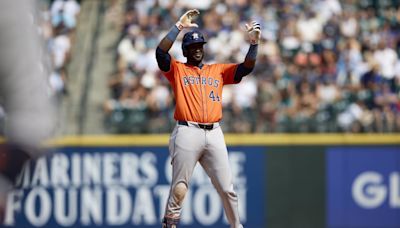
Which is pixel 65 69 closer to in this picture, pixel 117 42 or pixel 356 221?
pixel 117 42

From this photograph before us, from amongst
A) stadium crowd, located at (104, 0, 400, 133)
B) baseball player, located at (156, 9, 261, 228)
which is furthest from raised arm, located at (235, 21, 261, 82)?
stadium crowd, located at (104, 0, 400, 133)

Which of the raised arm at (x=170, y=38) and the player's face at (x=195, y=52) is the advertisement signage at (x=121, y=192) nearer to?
the player's face at (x=195, y=52)

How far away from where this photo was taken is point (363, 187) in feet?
47.9

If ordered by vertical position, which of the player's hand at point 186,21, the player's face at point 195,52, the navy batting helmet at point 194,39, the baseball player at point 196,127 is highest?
the player's hand at point 186,21

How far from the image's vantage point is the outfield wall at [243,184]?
14289mm

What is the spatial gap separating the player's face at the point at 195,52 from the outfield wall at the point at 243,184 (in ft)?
17.2

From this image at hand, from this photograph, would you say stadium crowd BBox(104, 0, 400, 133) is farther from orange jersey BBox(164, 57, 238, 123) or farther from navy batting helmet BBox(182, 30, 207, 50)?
navy batting helmet BBox(182, 30, 207, 50)

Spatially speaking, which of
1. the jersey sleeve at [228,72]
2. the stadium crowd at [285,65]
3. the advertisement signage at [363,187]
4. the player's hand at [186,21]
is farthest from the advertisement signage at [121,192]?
the player's hand at [186,21]

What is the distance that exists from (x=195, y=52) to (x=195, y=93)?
39cm

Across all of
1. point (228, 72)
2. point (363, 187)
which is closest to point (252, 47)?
point (228, 72)

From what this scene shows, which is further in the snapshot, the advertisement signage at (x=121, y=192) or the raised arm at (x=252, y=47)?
the advertisement signage at (x=121, y=192)

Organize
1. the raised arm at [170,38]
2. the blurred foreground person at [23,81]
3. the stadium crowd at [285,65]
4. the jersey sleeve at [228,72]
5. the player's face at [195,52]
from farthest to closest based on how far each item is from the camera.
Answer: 1. the stadium crowd at [285,65]
2. the jersey sleeve at [228,72]
3. the player's face at [195,52]
4. the raised arm at [170,38]
5. the blurred foreground person at [23,81]

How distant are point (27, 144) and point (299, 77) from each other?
9.94 metres

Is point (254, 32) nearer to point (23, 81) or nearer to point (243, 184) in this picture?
point (23, 81)
